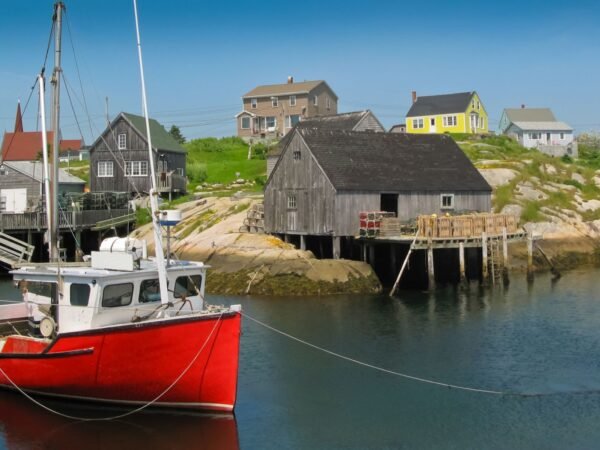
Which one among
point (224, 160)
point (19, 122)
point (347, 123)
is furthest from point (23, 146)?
point (347, 123)

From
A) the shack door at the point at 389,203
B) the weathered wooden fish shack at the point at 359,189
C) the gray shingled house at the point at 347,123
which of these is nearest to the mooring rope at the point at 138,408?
the weathered wooden fish shack at the point at 359,189

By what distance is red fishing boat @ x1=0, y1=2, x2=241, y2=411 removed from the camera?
1970 centimetres

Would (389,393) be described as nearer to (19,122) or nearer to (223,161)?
(223,161)

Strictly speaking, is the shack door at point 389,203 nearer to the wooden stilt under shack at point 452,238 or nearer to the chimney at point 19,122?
the wooden stilt under shack at point 452,238

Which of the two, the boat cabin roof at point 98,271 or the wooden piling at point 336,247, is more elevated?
the boat cabin roof at point 98,271

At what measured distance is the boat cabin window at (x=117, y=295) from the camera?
20.6 metres

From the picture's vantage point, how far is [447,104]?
91750 mm

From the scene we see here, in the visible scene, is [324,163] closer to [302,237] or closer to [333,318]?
[302,237]

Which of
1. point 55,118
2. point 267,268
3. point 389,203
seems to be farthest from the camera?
point 389,203

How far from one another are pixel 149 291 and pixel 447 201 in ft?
93.8

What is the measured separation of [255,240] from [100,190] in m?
24.9

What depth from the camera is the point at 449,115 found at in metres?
90.4

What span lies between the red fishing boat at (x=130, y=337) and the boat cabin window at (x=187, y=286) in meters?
0.03

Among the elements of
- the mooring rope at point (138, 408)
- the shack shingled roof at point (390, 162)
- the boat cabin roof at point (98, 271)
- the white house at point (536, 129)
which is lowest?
the mooring rope at point (138, 408)
